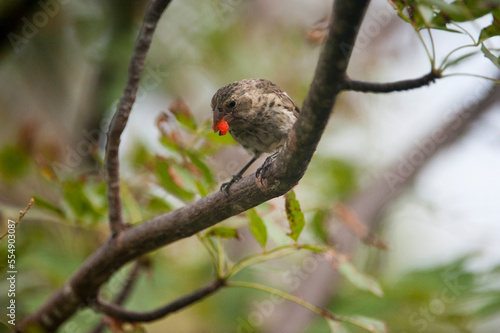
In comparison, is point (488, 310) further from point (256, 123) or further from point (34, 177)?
point (34, 177)

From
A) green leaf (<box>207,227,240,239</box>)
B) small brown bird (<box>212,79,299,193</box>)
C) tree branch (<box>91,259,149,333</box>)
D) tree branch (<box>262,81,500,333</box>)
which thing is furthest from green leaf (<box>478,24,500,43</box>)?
tree branch (<box>262,81,500,333</box>)

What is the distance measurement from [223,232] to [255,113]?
0.96 m

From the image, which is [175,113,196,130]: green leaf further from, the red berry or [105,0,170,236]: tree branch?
[105,0,170,236]: tree branch

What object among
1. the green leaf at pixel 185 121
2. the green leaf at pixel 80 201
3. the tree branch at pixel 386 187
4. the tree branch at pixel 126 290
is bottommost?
the tree branch at pixel 386 187

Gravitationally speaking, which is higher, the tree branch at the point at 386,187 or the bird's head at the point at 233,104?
the bird's head at the point at 233,104

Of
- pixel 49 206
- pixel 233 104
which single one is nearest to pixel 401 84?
pixel 233 104

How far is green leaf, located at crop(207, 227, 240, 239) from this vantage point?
177 cm

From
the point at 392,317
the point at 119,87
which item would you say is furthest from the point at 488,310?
the point at 119,87

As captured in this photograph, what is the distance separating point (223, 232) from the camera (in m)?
1.79

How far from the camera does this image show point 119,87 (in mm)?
3723

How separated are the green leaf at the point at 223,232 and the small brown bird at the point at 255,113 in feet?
2.56

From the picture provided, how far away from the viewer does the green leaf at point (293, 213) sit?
65.2 inches

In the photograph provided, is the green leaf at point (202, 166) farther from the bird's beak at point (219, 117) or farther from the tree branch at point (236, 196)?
the tree branch at point (236, 196)

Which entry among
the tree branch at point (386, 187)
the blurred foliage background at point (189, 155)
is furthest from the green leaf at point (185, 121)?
the tree branch at point (386, 187)
